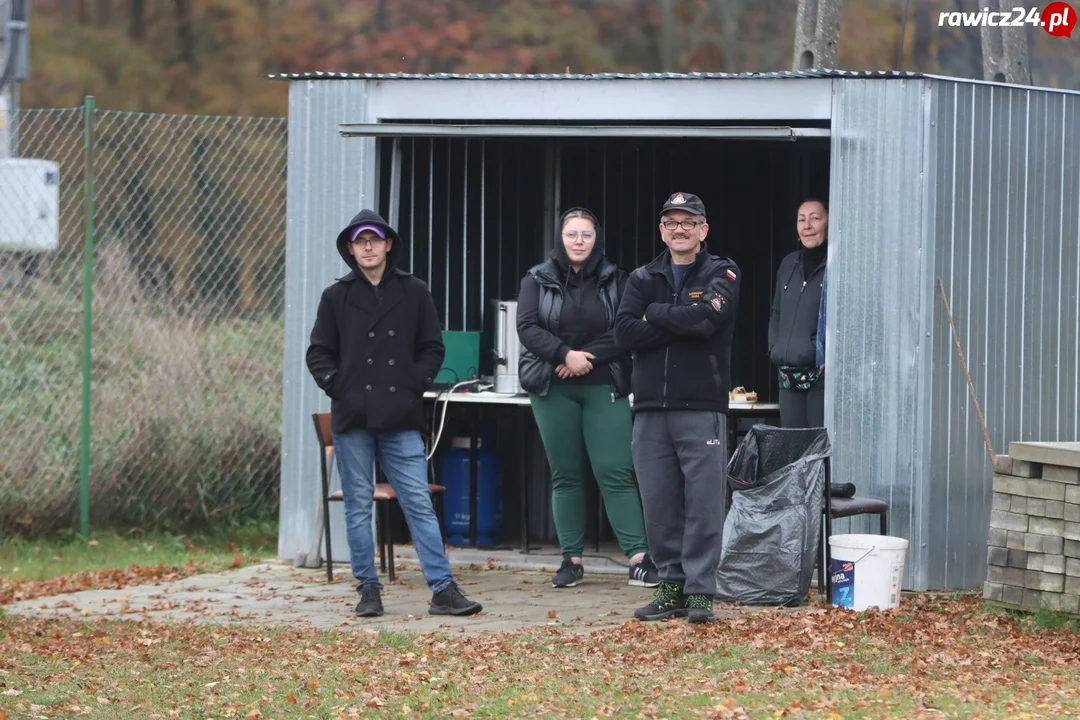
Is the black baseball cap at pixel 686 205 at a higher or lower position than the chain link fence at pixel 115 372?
higher

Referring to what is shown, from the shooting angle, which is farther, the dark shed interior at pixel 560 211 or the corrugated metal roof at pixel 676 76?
the dark shed interior at pixel 560 211

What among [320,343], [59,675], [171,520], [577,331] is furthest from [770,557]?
[171,520]

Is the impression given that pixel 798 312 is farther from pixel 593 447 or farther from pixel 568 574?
pixel 568 574

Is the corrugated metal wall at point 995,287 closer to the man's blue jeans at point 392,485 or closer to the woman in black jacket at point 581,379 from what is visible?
the woman in black jacket at point 581,379

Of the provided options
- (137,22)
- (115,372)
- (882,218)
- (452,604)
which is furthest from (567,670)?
(137,22)

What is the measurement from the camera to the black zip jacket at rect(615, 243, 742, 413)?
703 cm

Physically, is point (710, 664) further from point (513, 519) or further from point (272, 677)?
point (513, 519)

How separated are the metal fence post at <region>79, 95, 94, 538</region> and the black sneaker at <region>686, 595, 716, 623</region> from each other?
4539 millimetres

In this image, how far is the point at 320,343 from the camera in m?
7.72

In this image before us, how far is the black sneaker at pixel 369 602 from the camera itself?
24.7 feet

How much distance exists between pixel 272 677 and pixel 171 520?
4592 mm

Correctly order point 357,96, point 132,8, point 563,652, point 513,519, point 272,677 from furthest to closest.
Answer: point 132,8 → point 513,519 → point 357,96 → point 563,652 → point 272,677

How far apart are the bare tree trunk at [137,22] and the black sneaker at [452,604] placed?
21.7 metres

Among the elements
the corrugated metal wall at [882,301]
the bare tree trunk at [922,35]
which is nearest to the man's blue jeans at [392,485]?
the corrugated metal wall at [882,301]
